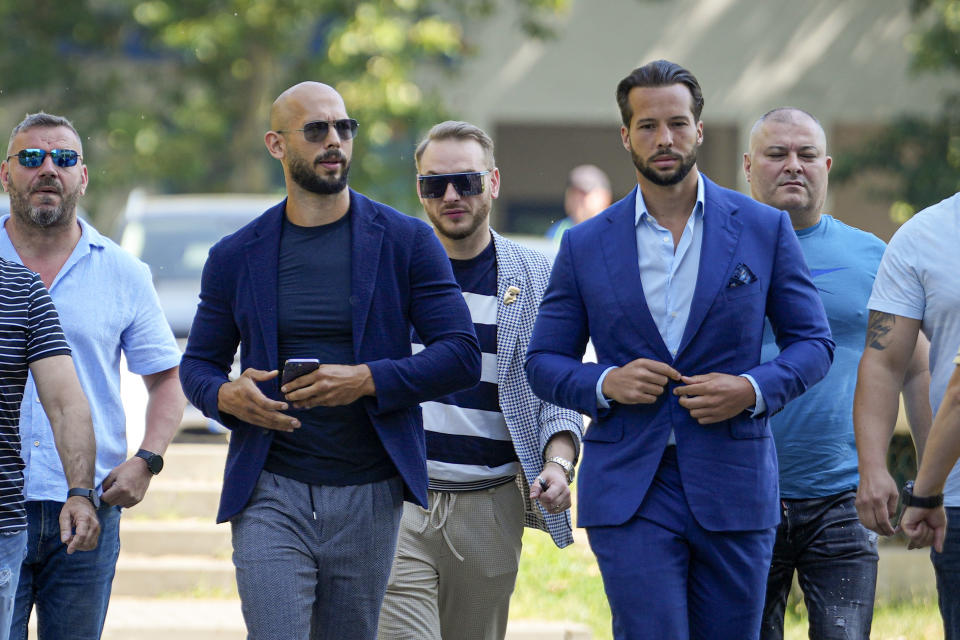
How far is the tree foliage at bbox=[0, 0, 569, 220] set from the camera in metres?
17.3

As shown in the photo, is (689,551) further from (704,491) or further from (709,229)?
(709,229)

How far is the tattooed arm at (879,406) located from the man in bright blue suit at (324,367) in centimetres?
135

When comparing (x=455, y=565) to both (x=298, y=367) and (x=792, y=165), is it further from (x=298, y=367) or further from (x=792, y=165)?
(x=792, y=165)

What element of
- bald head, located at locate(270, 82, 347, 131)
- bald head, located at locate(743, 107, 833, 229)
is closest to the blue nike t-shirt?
bald head, located at locate(743, 107, 833, 229)

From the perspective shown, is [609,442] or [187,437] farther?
[187,437]

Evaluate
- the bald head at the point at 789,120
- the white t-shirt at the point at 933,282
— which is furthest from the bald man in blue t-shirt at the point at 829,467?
the white t-shirt at the point at 933,282

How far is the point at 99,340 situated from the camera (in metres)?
5.42

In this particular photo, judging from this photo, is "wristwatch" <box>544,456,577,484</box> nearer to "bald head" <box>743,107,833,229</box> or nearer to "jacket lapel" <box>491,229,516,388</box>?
"jacket lapel" <box>491,229,516,388</box>

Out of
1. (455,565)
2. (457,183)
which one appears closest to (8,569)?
(455,565)

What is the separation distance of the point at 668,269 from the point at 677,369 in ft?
1.11

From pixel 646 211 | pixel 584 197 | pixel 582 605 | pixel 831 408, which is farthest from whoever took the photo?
pixel 584 197

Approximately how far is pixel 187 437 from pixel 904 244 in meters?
7.22

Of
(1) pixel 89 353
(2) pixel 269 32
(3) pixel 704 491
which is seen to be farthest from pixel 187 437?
(2) pixel 269 32

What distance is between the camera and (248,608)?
469cm
